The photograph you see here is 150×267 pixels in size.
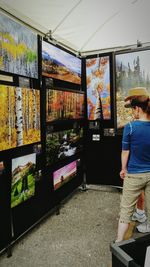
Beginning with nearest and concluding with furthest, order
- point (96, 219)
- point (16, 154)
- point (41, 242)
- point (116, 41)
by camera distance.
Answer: point (16, 154) < point (41, 242) < point (96, 219) < point (116, 41)

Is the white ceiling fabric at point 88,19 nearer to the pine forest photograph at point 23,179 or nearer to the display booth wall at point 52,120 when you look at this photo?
the display booth wall at point 52,120

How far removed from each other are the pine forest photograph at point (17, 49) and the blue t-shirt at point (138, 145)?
116cm

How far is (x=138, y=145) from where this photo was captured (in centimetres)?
199

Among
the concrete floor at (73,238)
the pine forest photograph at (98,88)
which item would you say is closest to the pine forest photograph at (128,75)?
the pine forest photograph at (98,88)

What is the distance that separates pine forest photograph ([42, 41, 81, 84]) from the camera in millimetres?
2670

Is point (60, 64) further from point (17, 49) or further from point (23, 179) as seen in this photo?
point (23, 179)

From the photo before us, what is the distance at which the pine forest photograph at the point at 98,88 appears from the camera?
3.67 meters

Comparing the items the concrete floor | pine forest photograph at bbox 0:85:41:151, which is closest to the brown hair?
pine forest photograph at bbox 0:85:41:151

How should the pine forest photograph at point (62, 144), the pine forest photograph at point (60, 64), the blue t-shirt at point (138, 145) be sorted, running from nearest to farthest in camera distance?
the blue t-shirt at point (138, 145) → the pine forest photograph at point (60, 64) → the pine forest photograph at point (62, 144)

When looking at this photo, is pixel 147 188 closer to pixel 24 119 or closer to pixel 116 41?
pixel 24 119

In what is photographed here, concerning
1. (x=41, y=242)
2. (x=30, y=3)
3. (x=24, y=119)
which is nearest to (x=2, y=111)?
(x=24, y=119)

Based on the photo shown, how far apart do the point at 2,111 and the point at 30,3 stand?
115 centimetres

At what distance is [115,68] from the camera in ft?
11.8

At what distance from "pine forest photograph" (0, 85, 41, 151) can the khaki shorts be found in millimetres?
1078
